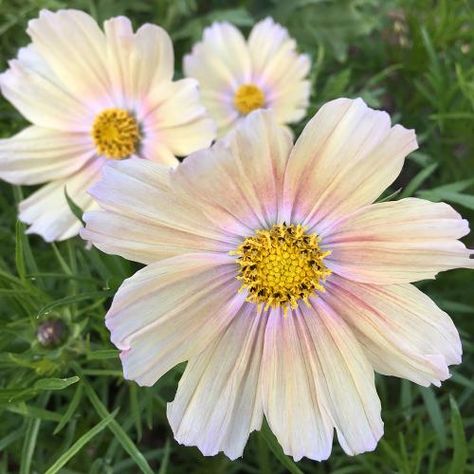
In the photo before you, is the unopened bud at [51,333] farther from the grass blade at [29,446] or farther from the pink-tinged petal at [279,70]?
the pink-tinged petal at [279,70]

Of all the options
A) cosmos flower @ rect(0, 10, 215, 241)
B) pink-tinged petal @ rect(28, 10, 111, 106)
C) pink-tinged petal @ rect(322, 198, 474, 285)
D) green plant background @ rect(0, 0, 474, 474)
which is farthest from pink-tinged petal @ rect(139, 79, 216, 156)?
pink-tinged petal @ rect(322, 198, 474, 285)

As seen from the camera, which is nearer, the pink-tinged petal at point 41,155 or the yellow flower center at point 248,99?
the pink-tinged petal at point 41,155

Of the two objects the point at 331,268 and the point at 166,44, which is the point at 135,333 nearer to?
the point at 331,268

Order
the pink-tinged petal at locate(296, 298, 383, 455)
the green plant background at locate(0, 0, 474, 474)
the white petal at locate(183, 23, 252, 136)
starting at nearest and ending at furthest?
the pink-tinged petal at locate(296, 298, 383, 455), the green plant background at locate(0, 0, 474, 474), the white petal at locate(183, 23, 252, 136)

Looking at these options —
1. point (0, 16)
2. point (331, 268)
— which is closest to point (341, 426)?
point (331, 268)

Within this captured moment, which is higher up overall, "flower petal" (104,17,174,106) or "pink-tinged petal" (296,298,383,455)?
"flower petal" (104,17,174,106)

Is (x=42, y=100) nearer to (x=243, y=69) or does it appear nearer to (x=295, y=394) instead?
(x=243, y=69)

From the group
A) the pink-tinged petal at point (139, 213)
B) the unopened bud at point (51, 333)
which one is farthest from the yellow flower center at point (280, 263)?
the unopened bud at point (51, 333)

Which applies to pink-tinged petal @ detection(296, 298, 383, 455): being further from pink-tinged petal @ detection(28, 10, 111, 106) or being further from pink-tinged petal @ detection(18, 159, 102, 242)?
pink-tinged petal @ detection(28, 10, 111, 106)
